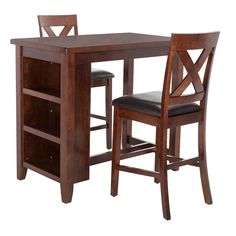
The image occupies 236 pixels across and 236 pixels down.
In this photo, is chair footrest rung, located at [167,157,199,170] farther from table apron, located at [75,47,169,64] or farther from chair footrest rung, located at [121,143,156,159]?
table apron, located at [75,47,169,64]

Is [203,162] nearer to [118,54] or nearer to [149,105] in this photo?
[149,105]

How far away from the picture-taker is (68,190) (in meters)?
3.83

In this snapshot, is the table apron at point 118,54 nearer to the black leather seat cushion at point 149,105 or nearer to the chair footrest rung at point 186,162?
the black leather seat cushion at point 149,105

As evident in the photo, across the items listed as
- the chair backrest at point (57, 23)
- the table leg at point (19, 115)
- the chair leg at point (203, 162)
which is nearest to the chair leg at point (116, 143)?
the chair leg at point (203, 162)

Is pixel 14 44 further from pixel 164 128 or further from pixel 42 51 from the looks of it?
pixel 164 128

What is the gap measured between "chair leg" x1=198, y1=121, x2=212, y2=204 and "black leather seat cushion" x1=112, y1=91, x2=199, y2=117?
16 centimetres

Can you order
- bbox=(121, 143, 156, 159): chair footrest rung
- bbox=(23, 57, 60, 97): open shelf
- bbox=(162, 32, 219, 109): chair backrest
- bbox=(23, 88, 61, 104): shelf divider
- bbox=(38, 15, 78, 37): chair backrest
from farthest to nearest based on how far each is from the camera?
1. bbox=(38, 15, 78, 37): chair backrest
2. bbox=(23, 57, 60, 97): open shelf
3. bbox=(121, 143, 156, 159): chair footrest rung
4. bbox=(23, 88, 61, 104): shelf divider
5. bbox=(162, 32, 219, 109): chair backrest

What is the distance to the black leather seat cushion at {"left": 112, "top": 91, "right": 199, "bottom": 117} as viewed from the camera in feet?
11.9

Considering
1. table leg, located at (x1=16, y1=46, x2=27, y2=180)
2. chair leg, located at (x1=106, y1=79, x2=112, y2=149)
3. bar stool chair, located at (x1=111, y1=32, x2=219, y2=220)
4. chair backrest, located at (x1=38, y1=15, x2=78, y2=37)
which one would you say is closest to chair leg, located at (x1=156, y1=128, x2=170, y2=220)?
bar stool chair, located at (x1=111, y1=32, x2=219, y2=220)

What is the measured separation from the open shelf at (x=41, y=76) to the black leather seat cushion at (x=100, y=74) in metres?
0.61

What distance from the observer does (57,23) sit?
4.97m

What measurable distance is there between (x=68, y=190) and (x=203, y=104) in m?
1.11

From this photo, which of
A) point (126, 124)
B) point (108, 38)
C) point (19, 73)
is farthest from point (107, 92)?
point (19, 73)

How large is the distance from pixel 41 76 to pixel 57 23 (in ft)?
3.00
